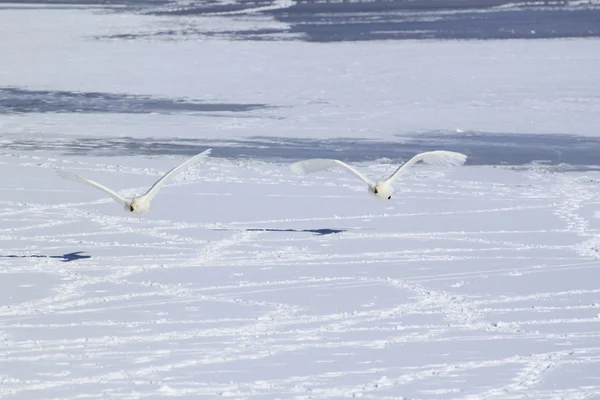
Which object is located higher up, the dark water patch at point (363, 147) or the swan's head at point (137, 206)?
the dark water patch at point (363, 147)

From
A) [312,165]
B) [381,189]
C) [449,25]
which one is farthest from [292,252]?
[449,25]

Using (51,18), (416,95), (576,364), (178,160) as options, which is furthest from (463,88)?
(51,18)

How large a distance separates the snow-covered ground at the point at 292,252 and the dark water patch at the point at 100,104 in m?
0.05

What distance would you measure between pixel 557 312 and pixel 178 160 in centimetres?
518

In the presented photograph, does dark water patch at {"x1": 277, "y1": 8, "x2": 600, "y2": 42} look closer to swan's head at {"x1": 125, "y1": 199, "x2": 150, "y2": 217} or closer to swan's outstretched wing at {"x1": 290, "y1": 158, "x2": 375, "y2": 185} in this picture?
swan's outstretched wing at {"x1": 290, "y1": 158, "x2": 375, "y2": 185}

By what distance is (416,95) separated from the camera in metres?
14.5

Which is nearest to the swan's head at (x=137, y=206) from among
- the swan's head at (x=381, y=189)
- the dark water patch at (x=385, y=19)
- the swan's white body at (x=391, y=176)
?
the swan's white body at (x=391, y=176)

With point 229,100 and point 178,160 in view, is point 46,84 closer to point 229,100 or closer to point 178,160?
point 229,100

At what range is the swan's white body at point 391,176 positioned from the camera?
8.12 m

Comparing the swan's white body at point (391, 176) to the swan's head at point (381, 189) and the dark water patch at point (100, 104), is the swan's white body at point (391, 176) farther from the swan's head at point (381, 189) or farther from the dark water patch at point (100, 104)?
the dark water patch at point (100, 104)

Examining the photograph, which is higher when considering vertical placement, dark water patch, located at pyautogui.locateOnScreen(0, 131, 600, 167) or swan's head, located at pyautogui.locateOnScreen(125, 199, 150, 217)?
dark water patch, located at pyautogui.locateOnScreen(0, 131, 600, 167)

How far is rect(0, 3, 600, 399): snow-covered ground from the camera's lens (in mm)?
5477

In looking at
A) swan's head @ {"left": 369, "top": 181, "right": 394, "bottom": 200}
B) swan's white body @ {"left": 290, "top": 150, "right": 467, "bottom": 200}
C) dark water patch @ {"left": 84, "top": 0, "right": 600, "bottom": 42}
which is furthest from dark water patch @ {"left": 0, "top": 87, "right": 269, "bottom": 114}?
dark water patch @ {"left": 84, "top": 0, "right": 600, "bottom": 42}

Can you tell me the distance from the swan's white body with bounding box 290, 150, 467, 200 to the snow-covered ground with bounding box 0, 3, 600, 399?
321 millimetres
